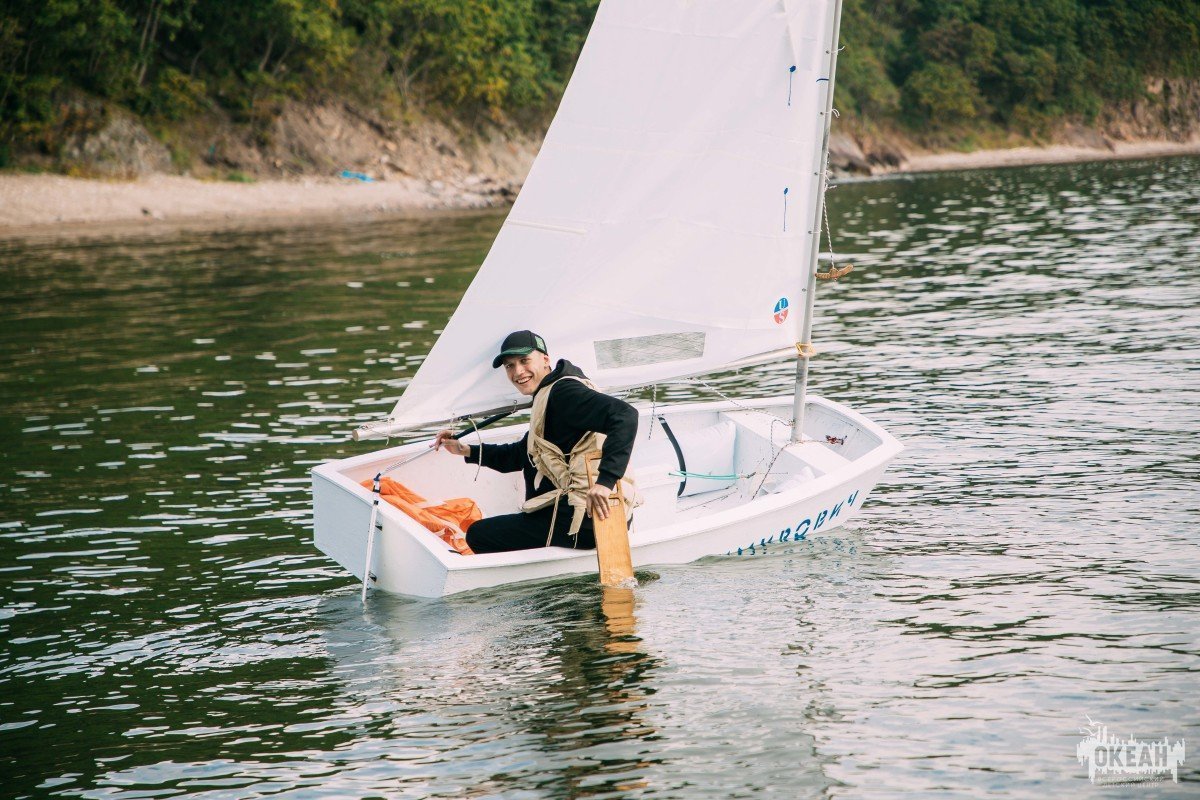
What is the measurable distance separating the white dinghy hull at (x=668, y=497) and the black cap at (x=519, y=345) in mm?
1318

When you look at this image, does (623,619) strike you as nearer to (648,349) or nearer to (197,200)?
(648,349)

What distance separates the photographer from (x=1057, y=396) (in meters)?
14.3

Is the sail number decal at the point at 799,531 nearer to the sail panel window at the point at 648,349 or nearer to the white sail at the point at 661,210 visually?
the white sail at the point at 661,210

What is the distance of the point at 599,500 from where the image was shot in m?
7.98

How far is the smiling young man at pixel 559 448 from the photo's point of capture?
8109mm

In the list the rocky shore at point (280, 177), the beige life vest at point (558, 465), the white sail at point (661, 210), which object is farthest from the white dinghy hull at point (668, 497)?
the rocky shore at point (280, 177)

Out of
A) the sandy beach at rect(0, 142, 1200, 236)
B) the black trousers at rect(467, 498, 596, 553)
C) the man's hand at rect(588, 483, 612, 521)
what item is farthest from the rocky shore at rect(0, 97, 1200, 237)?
the man's hand at rect(588, 483, 612, 521)

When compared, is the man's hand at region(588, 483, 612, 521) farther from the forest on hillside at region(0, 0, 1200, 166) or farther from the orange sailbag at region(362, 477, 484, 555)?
the forest on hillside at region(0, 0, 1200, 166)

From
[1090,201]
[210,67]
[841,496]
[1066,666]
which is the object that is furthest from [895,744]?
[210,67]

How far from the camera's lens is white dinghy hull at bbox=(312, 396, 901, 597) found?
8.09 m

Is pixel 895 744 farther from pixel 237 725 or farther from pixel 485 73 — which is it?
pixel 485 73

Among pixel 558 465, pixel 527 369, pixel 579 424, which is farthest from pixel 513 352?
pixel 558 465

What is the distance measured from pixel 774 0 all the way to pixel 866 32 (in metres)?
83.6

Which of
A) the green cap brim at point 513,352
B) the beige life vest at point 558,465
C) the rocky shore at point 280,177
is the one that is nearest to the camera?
the beige life vest at point 558,465
